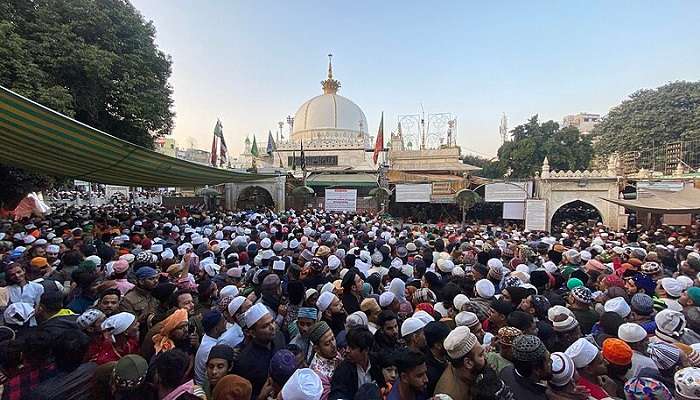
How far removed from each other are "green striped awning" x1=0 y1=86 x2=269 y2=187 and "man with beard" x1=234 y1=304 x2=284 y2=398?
4427 mm

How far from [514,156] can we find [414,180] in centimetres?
1313

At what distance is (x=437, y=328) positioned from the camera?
2352mm

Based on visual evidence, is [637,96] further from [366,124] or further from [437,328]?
[437,328]

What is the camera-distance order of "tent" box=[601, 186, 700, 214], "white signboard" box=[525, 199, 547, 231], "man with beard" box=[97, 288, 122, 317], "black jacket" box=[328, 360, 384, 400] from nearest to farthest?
1. "black jacket" box=[328, 360, 384, 400]
2. "man with beard" box=[97, 288, 122, 317]
3. "tent" box=[601, 186, 700, 214]
4. "white signboard" box=[525, 199, 547, 231]

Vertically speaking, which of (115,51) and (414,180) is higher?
(115,51)

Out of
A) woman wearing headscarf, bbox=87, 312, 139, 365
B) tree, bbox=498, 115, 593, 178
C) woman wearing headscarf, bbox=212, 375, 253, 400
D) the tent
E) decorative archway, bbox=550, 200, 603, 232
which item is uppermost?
tree, bbox=498, 115, 593, 178

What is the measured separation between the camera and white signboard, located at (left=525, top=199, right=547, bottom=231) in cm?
1514

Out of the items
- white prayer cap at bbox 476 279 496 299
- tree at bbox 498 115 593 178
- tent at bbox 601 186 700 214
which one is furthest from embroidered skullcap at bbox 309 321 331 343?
tree at bbox 498 115 593 178

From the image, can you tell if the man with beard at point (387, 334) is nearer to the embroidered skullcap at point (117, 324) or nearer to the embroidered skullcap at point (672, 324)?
the embroidered skullcap at point (117, 324)

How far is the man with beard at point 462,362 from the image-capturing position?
6.91 feet

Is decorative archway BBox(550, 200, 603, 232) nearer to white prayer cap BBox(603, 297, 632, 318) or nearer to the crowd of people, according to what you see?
the crowd of people

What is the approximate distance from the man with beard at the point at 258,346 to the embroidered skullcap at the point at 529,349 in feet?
5.17

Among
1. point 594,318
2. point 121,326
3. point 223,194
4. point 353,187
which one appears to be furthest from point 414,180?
point 121,326

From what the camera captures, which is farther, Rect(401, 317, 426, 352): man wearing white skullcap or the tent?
the tent
